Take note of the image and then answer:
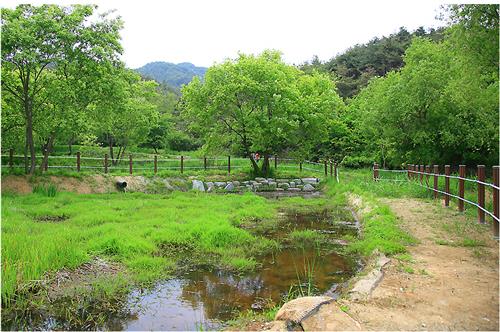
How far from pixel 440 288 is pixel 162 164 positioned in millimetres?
21264

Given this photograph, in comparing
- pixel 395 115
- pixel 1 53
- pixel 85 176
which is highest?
pixel 1 53

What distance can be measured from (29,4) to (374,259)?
1376 centimetres

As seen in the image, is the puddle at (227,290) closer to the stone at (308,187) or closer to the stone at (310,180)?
the stone at (308,187)

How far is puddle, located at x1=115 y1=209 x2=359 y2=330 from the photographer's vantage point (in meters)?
5.17


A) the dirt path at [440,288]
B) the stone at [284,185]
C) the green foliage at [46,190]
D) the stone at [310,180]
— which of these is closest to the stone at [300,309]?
the dirt path at [440,288]

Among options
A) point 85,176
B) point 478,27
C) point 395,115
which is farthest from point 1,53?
point 395,115

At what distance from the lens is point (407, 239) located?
8031 millimetres

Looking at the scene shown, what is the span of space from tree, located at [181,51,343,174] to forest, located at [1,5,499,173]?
0.06 meters

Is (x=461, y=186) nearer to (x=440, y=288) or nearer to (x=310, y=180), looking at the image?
(x=440, y=288)

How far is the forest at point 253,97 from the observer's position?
1178 centimetres

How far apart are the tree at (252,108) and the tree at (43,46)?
20.9 feet

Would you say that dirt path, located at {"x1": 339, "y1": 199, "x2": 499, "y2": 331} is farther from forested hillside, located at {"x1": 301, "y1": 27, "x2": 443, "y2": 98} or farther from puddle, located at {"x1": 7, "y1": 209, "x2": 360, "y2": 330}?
forested hillside, located at {"x1": 301, "y1": 27, "x2": 443, "y2": 98}

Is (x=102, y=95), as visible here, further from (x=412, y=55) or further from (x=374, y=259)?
(x=412, y=55)

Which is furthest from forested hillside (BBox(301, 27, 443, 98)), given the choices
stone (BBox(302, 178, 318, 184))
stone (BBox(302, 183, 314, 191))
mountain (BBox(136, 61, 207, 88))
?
mountain (BBox(136, 61, 207, 88))
